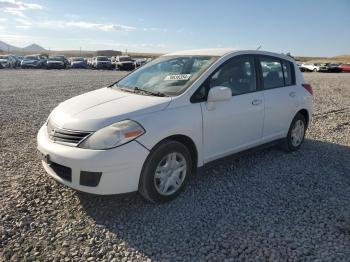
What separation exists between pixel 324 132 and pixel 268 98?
305 centimetres

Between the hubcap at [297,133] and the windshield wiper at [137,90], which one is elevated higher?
the windshield wiper at [137,90]

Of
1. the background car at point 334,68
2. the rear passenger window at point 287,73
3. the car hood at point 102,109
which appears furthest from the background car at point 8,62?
the rear passenger window at point 287,73

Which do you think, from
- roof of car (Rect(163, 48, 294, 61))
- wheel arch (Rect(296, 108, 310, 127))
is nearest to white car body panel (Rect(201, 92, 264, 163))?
roof of car (Rect(163, 48, 294, 61))

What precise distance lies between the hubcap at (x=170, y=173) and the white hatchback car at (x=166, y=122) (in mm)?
11

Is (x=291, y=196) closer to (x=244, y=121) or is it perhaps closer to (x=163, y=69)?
(x=244, y=121)

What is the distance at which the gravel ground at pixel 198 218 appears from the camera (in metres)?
3.07

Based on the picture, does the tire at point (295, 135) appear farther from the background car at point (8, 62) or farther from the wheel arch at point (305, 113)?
the background car at point (8, 62)

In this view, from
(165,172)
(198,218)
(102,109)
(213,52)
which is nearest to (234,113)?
(213,52)

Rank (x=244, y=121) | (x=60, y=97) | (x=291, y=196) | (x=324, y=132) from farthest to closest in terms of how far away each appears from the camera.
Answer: (x=60, y=97), (x=324, y=132), (x=244, y=121), (x=291, y=196)

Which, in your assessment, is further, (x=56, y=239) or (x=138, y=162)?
(x=138, y=162)

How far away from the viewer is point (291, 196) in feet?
14.0

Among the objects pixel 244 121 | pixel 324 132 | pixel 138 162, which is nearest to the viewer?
pixel 138 162

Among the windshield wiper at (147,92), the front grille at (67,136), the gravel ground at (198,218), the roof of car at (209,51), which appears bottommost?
the gravel ground at (198,218)

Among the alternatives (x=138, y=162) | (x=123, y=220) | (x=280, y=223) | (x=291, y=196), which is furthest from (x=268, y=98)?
(x=123, y=220)
